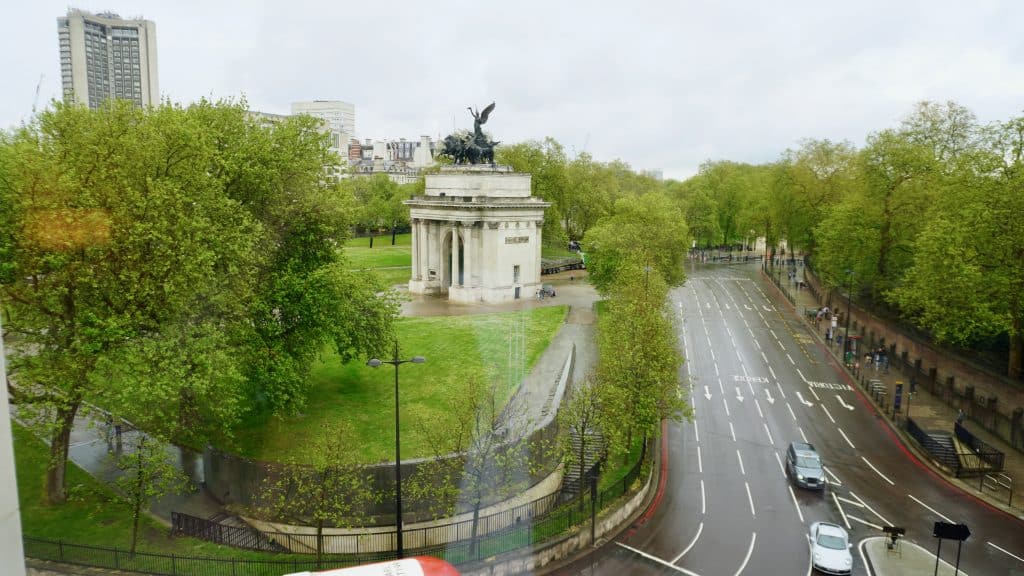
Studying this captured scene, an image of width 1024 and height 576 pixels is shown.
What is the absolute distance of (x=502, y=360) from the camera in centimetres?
3512

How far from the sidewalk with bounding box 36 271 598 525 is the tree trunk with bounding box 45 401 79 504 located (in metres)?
0.47

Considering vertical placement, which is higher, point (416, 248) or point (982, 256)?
point (982, 256)

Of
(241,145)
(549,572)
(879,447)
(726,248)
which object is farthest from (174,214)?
(726,248)

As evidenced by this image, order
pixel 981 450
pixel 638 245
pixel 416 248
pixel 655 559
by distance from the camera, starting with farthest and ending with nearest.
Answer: pixel 416 248
pixel 638 245
pixel 981 450
pixel 655 559

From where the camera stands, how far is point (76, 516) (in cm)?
2033

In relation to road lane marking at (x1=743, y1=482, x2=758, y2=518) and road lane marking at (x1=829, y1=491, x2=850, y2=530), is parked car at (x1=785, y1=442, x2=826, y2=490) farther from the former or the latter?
road lane marking at (x1=743, y1=482, x2=758, y2=518)

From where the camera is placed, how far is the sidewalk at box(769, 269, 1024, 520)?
2469cm

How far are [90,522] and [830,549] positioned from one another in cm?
2144

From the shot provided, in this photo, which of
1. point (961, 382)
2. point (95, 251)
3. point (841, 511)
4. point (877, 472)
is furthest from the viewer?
point (961, 382)

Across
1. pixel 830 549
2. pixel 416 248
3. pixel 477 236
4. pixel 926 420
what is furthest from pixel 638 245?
pixel 830 549

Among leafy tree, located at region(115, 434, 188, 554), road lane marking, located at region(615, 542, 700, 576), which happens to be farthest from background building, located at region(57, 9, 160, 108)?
road lane marking, located at region(615, 542, 700, 576)

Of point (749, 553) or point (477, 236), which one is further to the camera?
point (477, 236)

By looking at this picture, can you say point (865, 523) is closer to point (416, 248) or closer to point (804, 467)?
point (804, 467)

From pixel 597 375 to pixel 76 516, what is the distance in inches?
680
